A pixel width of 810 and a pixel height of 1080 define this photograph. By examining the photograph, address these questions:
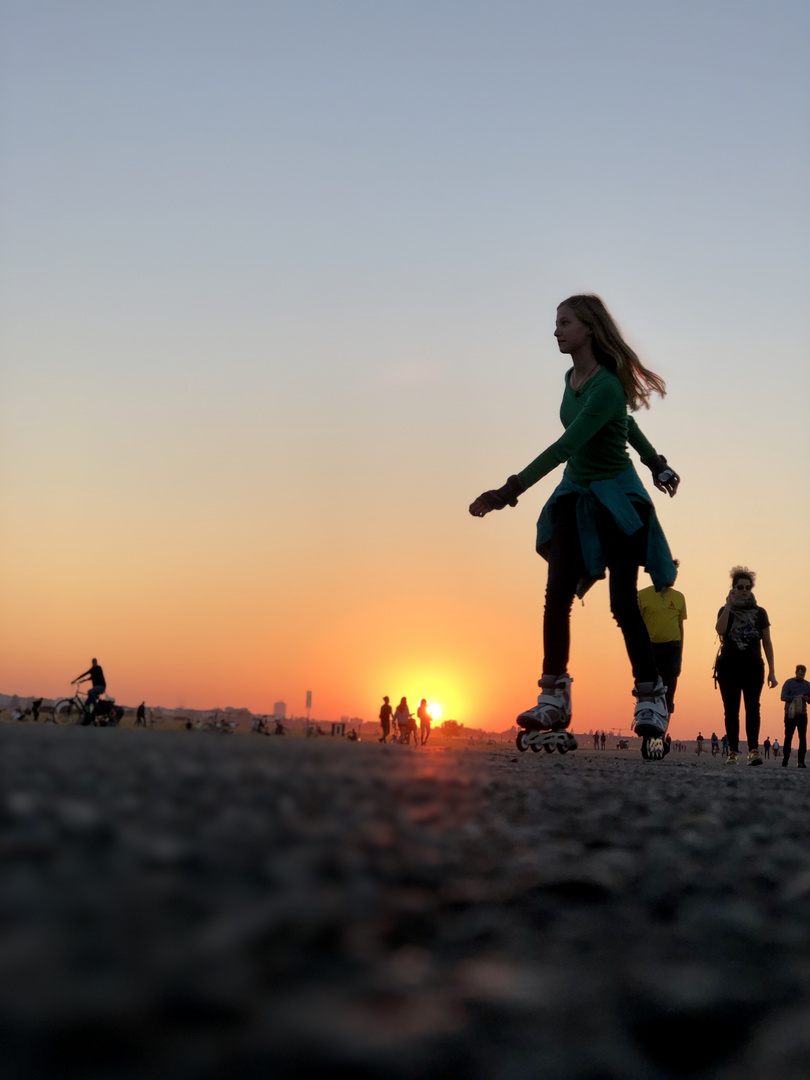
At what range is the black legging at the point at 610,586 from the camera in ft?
19.5

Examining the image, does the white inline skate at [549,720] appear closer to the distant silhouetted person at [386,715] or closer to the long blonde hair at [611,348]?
the long blonde hair at [611,348]

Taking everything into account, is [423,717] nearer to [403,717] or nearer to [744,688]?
[403,717]

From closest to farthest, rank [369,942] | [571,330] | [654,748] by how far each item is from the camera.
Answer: [369,942]
[571,330]
[654,748]

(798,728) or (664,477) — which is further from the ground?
(664,477)

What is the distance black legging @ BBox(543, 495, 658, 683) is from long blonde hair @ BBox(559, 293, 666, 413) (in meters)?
0.89

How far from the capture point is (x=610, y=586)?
20.0 ft

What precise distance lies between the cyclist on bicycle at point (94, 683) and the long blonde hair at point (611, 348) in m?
19.3

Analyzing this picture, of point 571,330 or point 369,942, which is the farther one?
point 571,330

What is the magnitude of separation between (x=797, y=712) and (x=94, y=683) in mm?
16693

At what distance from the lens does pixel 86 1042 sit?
1.94ft

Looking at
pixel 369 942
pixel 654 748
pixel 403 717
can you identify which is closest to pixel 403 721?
pixel 403 717

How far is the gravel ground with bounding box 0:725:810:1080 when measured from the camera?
0.64 m

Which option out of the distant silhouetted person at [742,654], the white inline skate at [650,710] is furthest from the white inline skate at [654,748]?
the distant silhouetted person at [742,654]

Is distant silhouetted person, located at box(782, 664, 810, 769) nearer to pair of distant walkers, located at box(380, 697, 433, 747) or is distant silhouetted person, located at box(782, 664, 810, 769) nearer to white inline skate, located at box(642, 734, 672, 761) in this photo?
white inline skate, located at box(642, 734, 672, 761)
